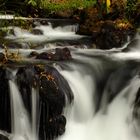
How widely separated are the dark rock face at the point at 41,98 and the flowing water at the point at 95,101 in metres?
0.08

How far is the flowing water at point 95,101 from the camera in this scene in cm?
817

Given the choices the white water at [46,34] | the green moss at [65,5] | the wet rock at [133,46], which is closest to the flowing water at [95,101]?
the wet rock at [133,46]

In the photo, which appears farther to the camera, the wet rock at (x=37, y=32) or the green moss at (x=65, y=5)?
the green moss at (x=65, y=5)

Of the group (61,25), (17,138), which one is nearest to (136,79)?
(17,138)

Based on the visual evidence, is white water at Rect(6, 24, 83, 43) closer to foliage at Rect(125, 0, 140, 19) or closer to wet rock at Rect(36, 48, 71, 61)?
foliage at Rect(125, 0, 140, 19)

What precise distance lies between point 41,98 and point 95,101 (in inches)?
56.9

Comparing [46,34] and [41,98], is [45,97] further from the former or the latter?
[46,34]

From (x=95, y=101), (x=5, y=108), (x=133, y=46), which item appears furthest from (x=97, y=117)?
(x=133, y=46)

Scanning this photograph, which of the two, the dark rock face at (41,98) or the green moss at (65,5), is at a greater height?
the green moss at (65,5)

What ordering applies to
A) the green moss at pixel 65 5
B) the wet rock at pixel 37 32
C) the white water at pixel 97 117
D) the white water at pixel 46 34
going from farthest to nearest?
the green moss at pixel 65 5
the wet rock at pixel 37 32
the white water at pixel 46 34
the white water at pixel 97 117

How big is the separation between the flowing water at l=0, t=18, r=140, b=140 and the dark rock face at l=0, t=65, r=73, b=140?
8 cm

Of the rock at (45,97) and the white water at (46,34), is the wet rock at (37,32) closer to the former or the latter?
the white water at (46,34)

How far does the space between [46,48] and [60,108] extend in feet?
10.8

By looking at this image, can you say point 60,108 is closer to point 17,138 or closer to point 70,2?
point 17,138
